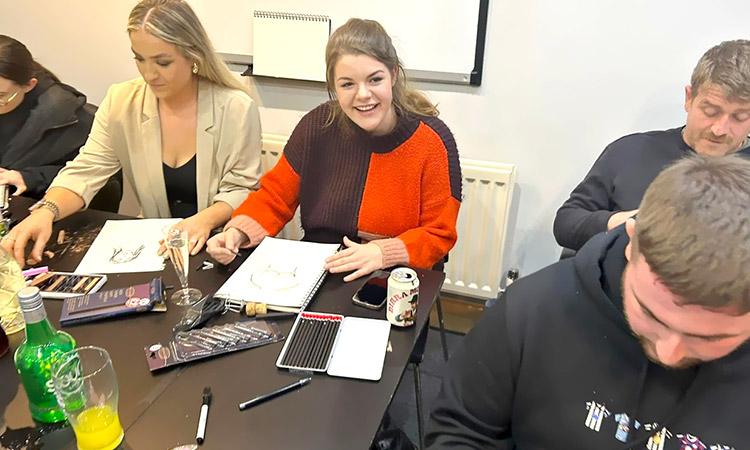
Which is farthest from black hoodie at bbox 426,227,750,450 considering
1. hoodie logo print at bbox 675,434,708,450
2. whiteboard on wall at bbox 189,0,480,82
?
whiteboard on wall at bbox 189,0,480,82

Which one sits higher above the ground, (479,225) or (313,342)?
(313,342)

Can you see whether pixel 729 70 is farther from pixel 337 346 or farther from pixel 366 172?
pixel 337 346

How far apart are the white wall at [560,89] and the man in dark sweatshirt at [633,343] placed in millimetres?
1295

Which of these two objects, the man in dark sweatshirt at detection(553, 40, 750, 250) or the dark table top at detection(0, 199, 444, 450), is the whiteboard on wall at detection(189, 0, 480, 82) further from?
the dark table top at detection(0, 199, 444, 450)

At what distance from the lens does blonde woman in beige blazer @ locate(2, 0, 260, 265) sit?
5.78 feet

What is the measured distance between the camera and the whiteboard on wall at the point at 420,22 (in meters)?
2.08

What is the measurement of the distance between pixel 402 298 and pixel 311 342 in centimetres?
21

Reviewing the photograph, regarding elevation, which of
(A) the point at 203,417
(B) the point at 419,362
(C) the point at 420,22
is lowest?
(B) the point at 419,362

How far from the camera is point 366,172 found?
1658mm

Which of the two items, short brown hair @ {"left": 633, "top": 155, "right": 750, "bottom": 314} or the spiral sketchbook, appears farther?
the spiral sketchbook

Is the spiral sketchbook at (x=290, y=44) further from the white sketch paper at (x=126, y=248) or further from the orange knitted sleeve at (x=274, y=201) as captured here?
the white sketch paper at (x=126, y=248)

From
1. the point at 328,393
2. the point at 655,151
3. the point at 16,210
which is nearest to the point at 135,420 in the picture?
the point at 328,393

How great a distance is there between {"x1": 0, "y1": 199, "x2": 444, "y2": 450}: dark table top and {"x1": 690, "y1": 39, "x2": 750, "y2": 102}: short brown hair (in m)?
1.06

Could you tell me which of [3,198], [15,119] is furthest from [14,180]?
[15,119]
